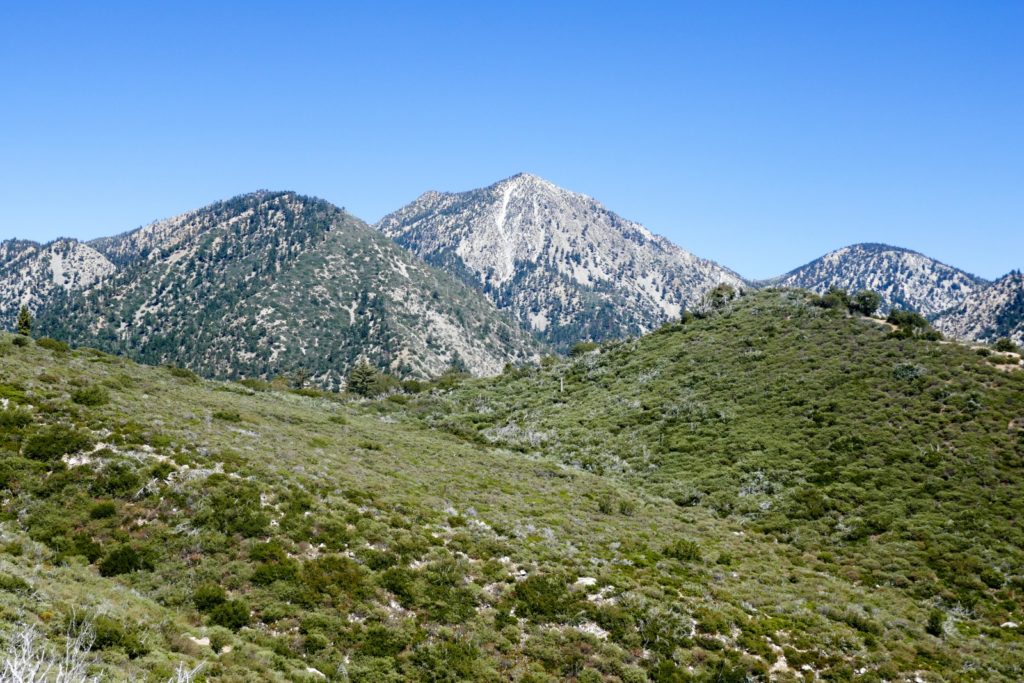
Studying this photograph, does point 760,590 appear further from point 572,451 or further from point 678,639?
point 572,451

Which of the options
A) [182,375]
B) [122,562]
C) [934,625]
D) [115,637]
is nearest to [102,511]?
[122,562]

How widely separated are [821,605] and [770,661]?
6.55 metres

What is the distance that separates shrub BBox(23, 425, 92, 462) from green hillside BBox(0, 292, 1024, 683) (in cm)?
10

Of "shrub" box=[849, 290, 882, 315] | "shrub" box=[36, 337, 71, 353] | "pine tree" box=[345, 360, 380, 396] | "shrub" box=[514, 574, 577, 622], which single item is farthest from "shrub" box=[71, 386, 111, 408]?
"pine tree" box=[345, 360, 380, 396]

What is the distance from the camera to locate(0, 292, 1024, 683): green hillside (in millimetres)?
16359

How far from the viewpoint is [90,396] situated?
92.9 feet

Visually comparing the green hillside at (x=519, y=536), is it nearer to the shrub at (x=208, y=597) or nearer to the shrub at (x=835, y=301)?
the shrub at (x=208, y=597)

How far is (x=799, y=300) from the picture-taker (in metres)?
75.1

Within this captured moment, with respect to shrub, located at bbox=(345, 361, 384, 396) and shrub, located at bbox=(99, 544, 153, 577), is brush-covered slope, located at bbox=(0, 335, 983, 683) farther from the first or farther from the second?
Answer: shrub, located at bbox=(345, 361, 384, 396)

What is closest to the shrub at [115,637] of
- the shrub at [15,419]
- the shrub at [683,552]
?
the shrub at [15,419]

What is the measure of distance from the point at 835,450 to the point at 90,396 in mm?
49062

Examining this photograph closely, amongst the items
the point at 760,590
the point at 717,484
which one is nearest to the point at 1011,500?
the point at 717,484

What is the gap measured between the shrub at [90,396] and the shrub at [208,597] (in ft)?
54.9

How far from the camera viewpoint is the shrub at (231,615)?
1582cm
